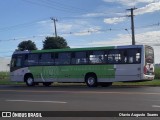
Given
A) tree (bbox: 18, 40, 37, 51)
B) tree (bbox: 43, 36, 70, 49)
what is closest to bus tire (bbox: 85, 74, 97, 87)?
tree (bbox: 43, 36, 70, 49)

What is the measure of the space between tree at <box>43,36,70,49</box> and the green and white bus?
26.4 metres

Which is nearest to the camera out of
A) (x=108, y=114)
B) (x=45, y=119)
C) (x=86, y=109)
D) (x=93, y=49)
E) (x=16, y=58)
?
(x=45, y=119)

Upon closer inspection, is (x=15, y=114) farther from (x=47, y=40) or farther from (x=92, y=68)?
(x=47, y=40)

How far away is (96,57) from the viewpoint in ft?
97.2

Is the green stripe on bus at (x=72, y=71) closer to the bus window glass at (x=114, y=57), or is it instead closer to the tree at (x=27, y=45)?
the bus window glass at (x=114, y=57)

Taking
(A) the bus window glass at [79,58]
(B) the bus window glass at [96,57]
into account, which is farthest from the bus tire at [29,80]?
(B) the bus window glass at [96,57]

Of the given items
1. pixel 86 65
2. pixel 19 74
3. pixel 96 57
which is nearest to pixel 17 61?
pixel 19 74

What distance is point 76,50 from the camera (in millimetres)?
30594

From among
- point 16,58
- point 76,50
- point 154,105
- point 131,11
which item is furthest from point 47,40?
point 154,105

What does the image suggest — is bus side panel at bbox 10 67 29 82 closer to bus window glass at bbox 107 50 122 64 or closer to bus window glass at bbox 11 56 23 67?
bus window glass at bbox 11 56 23 67

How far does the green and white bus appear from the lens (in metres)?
27.5

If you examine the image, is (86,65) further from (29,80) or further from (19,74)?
(19,74)

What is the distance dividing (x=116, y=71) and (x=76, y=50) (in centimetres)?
385

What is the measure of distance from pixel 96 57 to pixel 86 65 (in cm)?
99
